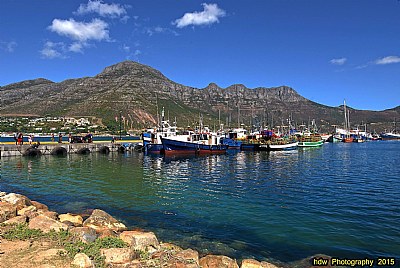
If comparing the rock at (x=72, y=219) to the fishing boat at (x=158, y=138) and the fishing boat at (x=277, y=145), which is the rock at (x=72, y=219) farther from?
the fishing boat at (x=277, y=145)

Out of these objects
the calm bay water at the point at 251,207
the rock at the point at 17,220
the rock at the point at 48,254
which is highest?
the rock at the point at 17,220

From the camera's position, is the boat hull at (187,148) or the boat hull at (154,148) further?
the boat hull at (154,148)

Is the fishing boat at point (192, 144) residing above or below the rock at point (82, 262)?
above

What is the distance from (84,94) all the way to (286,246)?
208 meters

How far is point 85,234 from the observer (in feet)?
35.6

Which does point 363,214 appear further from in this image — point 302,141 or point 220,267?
point 302,141

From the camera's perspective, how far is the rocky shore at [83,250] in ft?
28.0

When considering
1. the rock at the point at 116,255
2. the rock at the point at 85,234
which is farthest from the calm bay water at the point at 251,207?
the rock at the point at 116,255

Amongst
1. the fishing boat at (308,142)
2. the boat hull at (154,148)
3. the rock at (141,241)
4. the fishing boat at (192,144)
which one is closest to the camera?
the rock at (141,241)

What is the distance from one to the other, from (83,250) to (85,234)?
1.57 meters

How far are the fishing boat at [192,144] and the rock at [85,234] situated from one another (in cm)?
4794

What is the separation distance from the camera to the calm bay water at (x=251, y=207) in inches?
507

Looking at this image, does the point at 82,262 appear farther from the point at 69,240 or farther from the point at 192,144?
the point at 192,144

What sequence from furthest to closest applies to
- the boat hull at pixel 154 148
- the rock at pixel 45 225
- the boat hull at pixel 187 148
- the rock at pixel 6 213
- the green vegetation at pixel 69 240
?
the boat hull at pixel 154 148
the boat hull at pixel 187 148
the rock at pixel 6 213
the rock at pixel 45 225
the green vegetation at pixel 69 240
